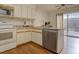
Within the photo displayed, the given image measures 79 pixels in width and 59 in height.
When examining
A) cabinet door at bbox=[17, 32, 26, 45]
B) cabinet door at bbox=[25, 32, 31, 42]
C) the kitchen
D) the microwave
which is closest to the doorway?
the kitchen

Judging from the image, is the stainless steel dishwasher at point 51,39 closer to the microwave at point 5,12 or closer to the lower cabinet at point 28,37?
the lower cabinet at point 28,37

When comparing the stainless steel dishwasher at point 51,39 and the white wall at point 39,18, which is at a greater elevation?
the white wall at point 39,18

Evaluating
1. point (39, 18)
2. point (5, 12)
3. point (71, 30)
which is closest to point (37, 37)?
point (39, 18)

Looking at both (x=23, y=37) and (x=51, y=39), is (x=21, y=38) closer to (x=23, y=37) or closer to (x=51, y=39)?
(x=23, y=37)

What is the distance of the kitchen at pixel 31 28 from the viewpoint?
57.9 inches

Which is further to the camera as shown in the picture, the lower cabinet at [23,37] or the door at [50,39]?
the door at [50,39]

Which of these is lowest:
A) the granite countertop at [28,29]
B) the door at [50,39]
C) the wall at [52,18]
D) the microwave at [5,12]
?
the door at [50,39]

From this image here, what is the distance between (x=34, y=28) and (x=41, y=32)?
22 cm

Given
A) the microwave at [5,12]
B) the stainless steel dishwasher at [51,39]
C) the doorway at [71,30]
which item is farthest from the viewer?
the stainless steel dishwasher at [51,39]

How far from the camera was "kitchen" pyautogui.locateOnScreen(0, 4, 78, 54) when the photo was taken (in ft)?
4.83

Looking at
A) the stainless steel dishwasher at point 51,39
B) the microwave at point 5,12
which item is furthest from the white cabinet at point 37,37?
the microwave at point 5,12

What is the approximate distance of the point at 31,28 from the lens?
1.57m

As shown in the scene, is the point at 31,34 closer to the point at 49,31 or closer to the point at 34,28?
the point at 34,28

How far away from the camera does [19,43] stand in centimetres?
165
